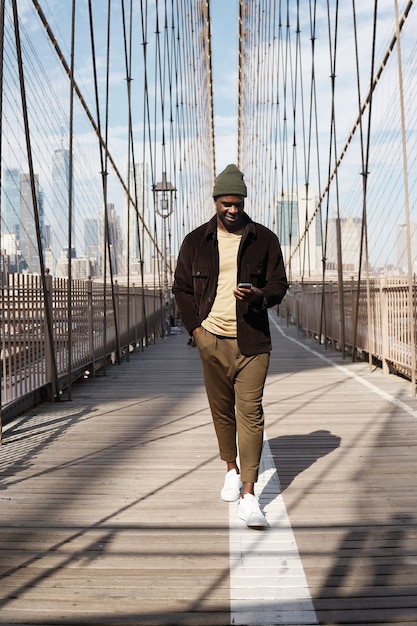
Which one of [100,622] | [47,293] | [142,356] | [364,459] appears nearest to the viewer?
[100,622]

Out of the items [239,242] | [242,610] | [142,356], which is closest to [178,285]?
[239,242]

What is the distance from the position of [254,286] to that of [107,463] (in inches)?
43.2

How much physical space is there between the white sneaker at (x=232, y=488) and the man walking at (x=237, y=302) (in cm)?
16

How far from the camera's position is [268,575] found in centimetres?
175

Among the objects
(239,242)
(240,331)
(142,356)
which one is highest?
(239,242)

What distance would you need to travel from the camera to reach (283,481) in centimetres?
261

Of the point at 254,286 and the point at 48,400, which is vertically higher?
the point at 254,286

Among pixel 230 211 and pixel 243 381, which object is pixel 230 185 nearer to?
pixel 230 211

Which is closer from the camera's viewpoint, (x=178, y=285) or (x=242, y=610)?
(x=242, y=610)

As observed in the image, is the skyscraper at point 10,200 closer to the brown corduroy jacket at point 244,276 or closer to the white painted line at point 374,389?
the white painted line at point 374,389

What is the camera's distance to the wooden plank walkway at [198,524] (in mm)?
1580

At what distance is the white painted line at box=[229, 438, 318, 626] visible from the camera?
1.53 metres

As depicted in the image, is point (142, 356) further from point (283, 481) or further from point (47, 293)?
point (283, 481)

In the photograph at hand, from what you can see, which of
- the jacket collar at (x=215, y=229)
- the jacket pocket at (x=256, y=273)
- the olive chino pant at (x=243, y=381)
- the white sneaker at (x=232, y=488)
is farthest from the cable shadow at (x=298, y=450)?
the jacket collar at (x=215, y=229)
